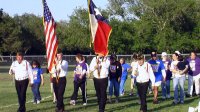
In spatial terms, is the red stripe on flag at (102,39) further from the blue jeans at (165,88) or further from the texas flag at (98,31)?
the blue jeans at (165,88)

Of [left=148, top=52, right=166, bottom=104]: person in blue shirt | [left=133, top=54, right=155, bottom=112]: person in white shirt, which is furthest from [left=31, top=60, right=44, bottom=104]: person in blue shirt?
[left=133, top=54, right=155, bottom=112]: person in white shirt

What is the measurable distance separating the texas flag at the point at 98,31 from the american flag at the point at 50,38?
137 cm

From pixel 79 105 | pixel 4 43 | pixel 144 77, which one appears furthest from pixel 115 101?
pixel 4 43

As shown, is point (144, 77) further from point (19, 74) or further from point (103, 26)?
point (19, 74)

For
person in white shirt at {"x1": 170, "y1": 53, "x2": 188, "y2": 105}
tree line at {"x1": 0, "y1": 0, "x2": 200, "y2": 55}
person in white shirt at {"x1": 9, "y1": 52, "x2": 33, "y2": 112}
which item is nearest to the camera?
person in white shirt at {"x1": 9, "y1": 52, "x2": 33, "y2": 112}

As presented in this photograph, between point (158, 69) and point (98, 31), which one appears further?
point (158, 69)

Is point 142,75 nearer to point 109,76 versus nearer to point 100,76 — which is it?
point 100,76

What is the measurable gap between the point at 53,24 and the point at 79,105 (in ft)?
11.6

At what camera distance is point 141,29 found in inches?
2916

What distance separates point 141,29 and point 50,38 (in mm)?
58757

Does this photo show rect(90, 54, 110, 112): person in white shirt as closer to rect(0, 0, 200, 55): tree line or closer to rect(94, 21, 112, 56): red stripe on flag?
rect(94, 21, 112, 56): red stripe on flag

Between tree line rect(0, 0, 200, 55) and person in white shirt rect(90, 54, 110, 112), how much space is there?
5381 centimetres

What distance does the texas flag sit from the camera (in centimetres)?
1542

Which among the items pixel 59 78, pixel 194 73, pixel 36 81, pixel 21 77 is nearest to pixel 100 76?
pixel 59 78
